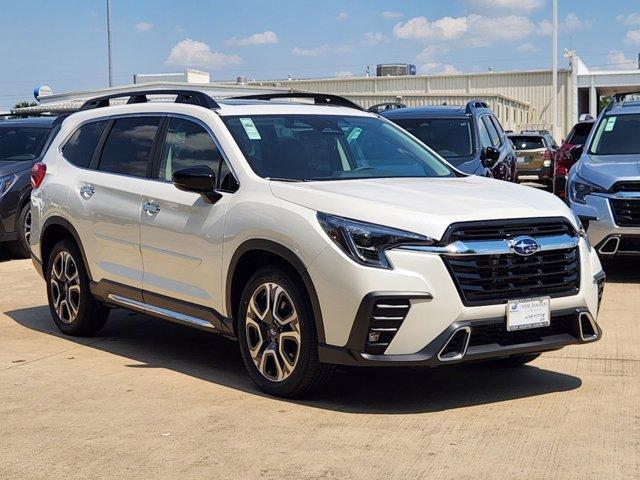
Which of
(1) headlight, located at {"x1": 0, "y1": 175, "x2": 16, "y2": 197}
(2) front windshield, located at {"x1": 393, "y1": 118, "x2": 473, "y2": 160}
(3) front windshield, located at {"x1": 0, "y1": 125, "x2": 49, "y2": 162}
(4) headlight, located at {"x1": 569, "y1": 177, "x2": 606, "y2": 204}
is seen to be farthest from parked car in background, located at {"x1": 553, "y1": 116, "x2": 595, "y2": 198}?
(1) headlight, located at {"x1": 0, "y1": 175, "x2": 16, "y2": 197}

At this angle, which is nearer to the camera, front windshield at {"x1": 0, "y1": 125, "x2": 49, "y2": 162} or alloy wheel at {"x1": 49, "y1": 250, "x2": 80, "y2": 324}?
alloy wheel at {"x1": 49, "y1": 250, "x2": 80, "y2": 324}

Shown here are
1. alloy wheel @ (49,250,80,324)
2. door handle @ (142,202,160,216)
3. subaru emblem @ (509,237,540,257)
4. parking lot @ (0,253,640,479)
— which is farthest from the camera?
alloy wheel @ (49,250,80,324)

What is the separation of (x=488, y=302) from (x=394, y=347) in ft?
1.86

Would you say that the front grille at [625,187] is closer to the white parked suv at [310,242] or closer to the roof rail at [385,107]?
the white parked suv at [310,242]

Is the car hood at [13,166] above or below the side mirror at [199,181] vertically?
below

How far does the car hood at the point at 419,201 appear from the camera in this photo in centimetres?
550

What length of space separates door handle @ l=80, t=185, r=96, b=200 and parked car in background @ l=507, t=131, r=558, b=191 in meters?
20.0

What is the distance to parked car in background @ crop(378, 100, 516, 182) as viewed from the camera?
12.6 metres

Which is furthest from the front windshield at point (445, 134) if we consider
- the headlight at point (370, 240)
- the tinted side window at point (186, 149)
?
the headlight at point (370, 240)

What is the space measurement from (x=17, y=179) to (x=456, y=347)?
355 inches

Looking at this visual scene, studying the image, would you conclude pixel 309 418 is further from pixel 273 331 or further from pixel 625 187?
pixel 625 187

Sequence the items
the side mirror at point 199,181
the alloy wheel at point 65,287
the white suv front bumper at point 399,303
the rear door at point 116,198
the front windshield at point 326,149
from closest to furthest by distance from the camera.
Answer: the white suv front bumper at point 399,303 < the side mirror at point 199,181 < the front windshield at point 326,149 < the rear door at point 116,198 < the alloy wheel at point 65,287

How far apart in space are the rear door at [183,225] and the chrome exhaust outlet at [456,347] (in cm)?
160

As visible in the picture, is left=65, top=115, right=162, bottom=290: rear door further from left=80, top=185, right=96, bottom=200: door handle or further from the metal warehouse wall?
the metal warehouse wall
